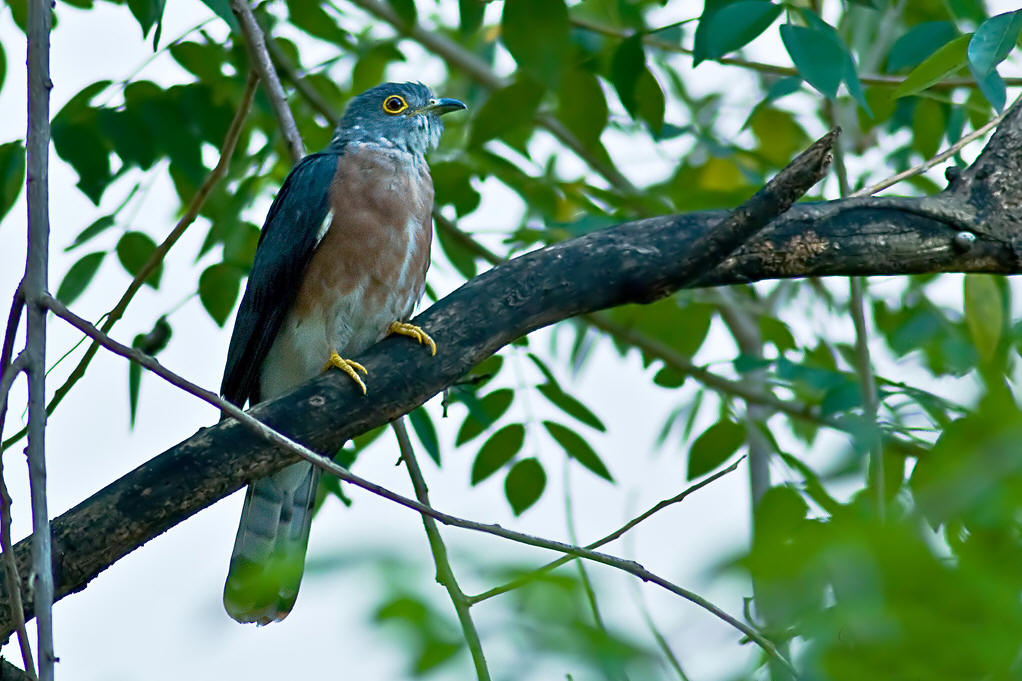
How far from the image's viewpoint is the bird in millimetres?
4293

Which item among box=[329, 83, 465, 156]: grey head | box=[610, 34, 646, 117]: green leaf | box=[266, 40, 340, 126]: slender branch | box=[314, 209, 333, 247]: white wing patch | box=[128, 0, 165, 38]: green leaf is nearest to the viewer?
box=[128, 0, 165, 38]: green leaf

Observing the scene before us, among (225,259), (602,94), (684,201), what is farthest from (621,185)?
(225,259)

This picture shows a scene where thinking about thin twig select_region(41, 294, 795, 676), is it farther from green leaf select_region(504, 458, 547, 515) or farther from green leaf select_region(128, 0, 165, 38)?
green leaf select_region(504, 458, 547, 515)

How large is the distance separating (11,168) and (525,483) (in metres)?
2.23

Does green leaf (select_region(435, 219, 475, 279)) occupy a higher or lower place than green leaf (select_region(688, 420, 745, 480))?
higher

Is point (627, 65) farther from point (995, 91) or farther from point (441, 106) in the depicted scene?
point (441, 106)

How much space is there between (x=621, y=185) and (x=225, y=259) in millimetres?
1895

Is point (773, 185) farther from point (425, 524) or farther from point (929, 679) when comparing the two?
point (929, 679)

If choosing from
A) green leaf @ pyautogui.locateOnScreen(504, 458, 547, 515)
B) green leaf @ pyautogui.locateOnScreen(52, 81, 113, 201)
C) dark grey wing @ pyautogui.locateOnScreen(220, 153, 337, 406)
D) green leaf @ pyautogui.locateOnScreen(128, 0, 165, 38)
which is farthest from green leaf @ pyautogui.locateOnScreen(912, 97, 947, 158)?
green leaf @ pyautogui.locateOnScreen(52, 81, 113, 201)

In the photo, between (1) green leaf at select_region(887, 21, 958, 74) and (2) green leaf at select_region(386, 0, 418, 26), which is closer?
(1) green leaf at select_region(887, 21, 958, 74)

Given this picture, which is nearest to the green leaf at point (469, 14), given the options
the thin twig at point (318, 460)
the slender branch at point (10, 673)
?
the thin twig at point (318, 460)

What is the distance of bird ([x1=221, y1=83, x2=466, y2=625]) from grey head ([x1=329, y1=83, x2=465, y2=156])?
0.36m

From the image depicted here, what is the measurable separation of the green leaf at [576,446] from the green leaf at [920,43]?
1803 millimetres

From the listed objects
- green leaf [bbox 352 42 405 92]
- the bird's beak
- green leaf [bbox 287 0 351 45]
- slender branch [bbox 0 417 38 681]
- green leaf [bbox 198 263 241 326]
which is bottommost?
slender branch [bbox 0 417 38 681]
